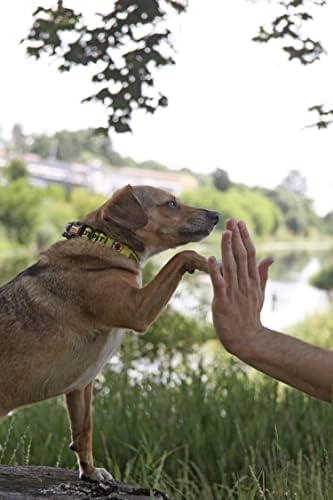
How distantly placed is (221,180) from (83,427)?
18776 mm

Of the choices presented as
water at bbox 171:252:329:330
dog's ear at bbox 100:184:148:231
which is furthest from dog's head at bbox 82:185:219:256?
water at bbox 171:252:329:330

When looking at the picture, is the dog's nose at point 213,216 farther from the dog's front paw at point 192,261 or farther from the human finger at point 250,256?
the human finger at point 250,256

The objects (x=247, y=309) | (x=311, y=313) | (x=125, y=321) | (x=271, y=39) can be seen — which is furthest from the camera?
(x=311, y=313)

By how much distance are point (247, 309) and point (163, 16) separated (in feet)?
7.18

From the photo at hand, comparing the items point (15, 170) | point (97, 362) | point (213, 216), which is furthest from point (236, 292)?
point (15, 170)

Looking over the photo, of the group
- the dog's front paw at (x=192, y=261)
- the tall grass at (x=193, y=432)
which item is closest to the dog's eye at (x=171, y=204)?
the dog's front paw at (x=192, y=261)

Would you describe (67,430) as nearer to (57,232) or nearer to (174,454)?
(174,454)

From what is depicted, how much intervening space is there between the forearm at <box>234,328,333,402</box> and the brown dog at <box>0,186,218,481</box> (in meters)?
0.51

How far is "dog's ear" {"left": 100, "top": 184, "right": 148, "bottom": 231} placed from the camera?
3.06 metres

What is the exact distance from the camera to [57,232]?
21.6m

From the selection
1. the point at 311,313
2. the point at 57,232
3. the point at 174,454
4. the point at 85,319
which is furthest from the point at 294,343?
the point at 57,232

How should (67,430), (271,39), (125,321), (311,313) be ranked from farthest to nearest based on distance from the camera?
1. (311,313)
2. (67,430)
3. (271,39)
4. (125,321)

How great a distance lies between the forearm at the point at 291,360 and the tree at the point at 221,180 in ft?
62.3

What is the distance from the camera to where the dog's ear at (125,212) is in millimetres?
3059
